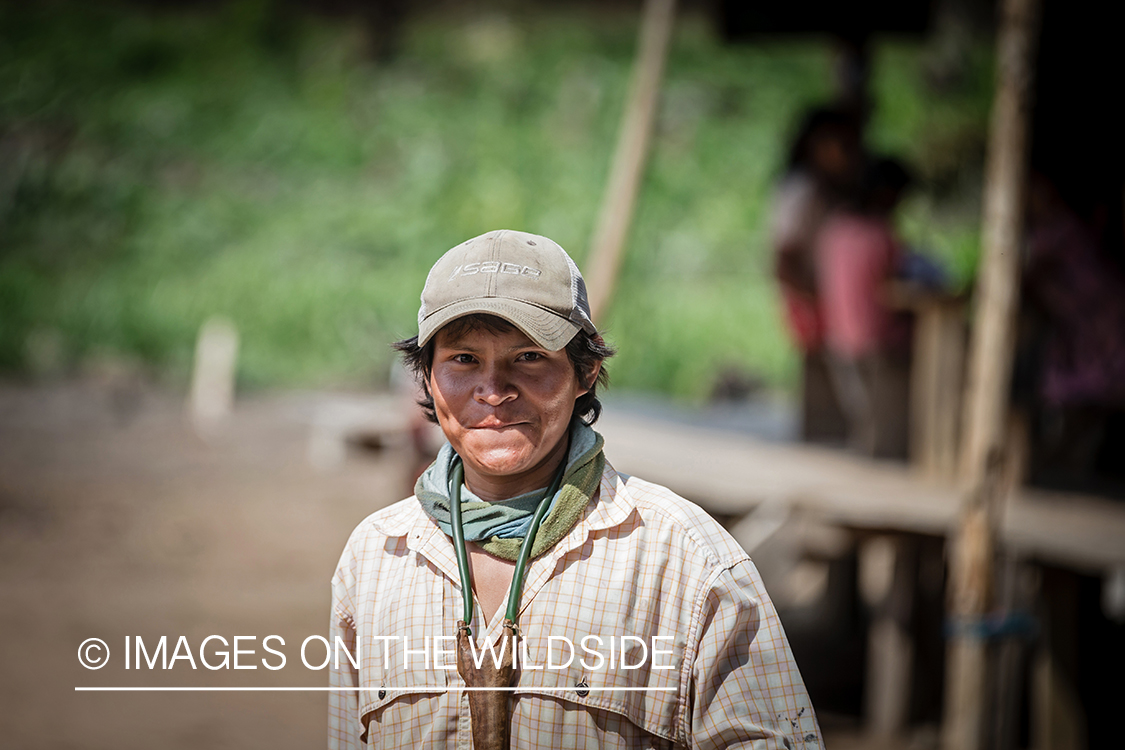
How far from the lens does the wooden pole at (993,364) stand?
152 inches

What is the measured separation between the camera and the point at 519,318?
1.36m

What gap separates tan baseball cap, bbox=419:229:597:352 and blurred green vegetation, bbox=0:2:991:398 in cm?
988

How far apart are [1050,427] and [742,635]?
5.39 metres

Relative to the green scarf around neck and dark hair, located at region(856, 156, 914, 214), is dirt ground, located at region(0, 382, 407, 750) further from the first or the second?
the green scarf around neck

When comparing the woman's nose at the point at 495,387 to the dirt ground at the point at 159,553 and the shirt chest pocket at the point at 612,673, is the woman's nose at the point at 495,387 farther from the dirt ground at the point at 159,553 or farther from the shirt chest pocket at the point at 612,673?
the dirt ground at the point at 159,553

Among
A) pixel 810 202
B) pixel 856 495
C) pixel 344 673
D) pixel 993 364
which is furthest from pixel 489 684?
pixel 810 202

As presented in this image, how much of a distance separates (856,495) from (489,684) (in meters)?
3.72

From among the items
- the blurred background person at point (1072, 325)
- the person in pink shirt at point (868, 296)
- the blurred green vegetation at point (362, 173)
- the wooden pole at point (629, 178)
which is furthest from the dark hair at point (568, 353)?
the blurred green vegetation at point (362, 173)

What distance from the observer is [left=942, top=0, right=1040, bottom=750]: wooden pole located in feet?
12.7

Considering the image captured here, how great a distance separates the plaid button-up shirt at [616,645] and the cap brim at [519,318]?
8.7 inches

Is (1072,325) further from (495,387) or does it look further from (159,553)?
(159,553)

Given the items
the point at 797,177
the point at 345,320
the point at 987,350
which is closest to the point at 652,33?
the point at 797,177

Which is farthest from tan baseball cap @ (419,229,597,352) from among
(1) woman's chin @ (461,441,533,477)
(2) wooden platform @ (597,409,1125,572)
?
(2) wooden platform @ (597,409,1125,572)

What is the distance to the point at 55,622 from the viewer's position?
21.3 feet
